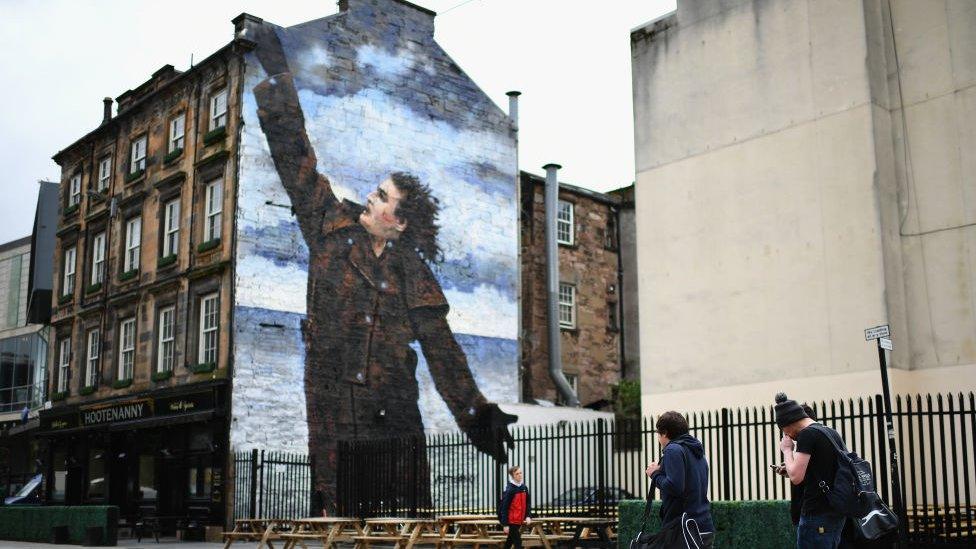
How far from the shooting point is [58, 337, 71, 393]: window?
115 feet

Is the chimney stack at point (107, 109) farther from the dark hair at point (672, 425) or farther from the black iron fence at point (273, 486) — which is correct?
the dark hair at point (672, 425)

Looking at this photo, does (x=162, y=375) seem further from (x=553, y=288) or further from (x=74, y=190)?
(x=553, y=288)

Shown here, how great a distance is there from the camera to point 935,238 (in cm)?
1948

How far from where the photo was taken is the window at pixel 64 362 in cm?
3500

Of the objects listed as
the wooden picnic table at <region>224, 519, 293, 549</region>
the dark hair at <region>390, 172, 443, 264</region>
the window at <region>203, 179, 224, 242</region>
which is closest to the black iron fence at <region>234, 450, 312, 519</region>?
the wooden picnic table at <region>224, 519, 293, 549</region>

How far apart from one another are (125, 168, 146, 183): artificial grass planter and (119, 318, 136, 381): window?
13.5 ft

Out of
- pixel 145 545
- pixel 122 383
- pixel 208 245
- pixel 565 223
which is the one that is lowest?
pixel 145 545

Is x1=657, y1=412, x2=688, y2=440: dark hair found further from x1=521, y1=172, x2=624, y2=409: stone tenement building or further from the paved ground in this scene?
x1=521, y1=172, x2=624, y2=409: stone tenement building

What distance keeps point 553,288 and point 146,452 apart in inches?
510

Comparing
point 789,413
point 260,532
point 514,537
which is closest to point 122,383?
point 260,532

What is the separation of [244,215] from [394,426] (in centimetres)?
675

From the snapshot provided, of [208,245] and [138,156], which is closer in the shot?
[208,245]

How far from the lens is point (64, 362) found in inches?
1394

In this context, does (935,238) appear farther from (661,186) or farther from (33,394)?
(33,394)
